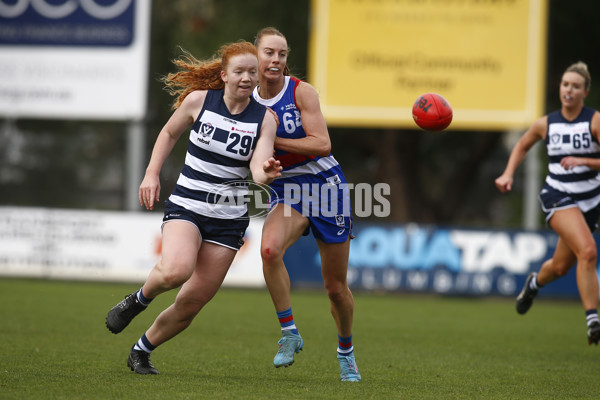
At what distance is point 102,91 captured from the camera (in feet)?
49.6

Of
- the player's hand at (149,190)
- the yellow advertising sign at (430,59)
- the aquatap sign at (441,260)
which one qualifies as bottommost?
the aquatap sign at (441,260)

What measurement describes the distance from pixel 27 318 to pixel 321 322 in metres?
3.15

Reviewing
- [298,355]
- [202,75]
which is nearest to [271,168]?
[202,75]

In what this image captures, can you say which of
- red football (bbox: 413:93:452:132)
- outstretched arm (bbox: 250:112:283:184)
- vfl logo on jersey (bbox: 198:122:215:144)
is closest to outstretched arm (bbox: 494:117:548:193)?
red football (bbox: 413:93:452:132)

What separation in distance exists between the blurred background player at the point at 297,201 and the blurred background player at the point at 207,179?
0.27m

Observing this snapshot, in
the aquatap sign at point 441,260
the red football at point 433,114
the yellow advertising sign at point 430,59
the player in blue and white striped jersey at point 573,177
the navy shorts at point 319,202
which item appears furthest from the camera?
the yellow advertising sign at point 430,59

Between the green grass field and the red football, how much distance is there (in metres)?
1.80

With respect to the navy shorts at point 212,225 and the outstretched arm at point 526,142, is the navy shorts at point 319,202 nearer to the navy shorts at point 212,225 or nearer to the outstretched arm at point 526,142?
the navy shorts at point 212,225

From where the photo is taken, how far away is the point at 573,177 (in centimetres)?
776

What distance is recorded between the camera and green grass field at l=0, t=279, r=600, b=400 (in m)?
5.38

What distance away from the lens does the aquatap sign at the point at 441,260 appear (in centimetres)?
1373

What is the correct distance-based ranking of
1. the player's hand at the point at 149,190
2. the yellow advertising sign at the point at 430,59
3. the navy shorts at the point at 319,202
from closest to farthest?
1. the player's hand at the point at 149,190
2. the navy shorts at the point at 319,202
3. the yellow advertising sign at the point at 430,59

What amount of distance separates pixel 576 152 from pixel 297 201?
10.0 feet

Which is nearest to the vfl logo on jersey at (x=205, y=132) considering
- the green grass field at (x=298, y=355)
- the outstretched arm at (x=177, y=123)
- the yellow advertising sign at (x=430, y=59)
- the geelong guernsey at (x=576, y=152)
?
the outstretched arm at (x=177, y=123)
